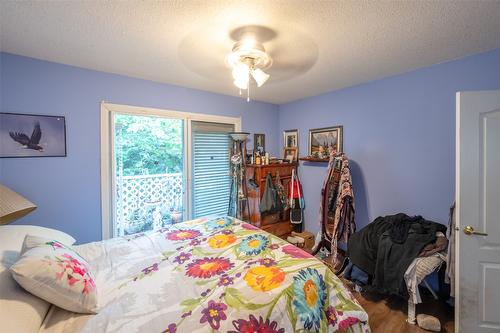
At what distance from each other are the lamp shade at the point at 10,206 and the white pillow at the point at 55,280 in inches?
20.0

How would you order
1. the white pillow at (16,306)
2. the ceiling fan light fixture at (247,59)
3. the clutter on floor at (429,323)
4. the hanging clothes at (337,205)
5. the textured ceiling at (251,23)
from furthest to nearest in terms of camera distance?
the hanging clothes at (337,205), the clutter on floor at (429,323), the ceiling fan light fixture at (247,59), the textured ceiling at (251,23), the white pillow at (16,306)

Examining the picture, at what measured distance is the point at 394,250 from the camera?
1909 millimetres

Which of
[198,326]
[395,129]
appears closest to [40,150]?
[198,326]

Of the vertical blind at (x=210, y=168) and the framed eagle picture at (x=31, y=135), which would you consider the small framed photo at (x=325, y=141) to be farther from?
the framed eagle picture at (x=31, y=135)

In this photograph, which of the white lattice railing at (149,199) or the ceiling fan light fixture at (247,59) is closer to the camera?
the ceiling fan light fixture at (247,59)

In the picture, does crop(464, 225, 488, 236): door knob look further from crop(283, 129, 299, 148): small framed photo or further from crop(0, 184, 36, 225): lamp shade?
crop(0, 184, 36, 225): lamp shade

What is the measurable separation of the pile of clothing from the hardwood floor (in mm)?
145

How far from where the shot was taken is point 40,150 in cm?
201

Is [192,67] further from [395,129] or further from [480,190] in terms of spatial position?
[480,190]

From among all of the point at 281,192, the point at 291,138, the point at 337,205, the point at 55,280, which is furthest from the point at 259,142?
the point at 55,280

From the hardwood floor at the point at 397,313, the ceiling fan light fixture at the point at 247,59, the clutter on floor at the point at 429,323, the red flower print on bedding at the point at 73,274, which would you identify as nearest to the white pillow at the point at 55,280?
the red flower print on bedding at the point at 73,274

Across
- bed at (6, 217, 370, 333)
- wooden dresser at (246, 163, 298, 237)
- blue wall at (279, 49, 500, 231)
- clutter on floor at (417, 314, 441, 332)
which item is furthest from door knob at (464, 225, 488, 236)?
wooden dresser at (246, 163, 298, 237)

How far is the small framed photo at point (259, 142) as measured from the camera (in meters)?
3.59

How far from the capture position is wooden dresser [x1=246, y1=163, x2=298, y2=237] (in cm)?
320
